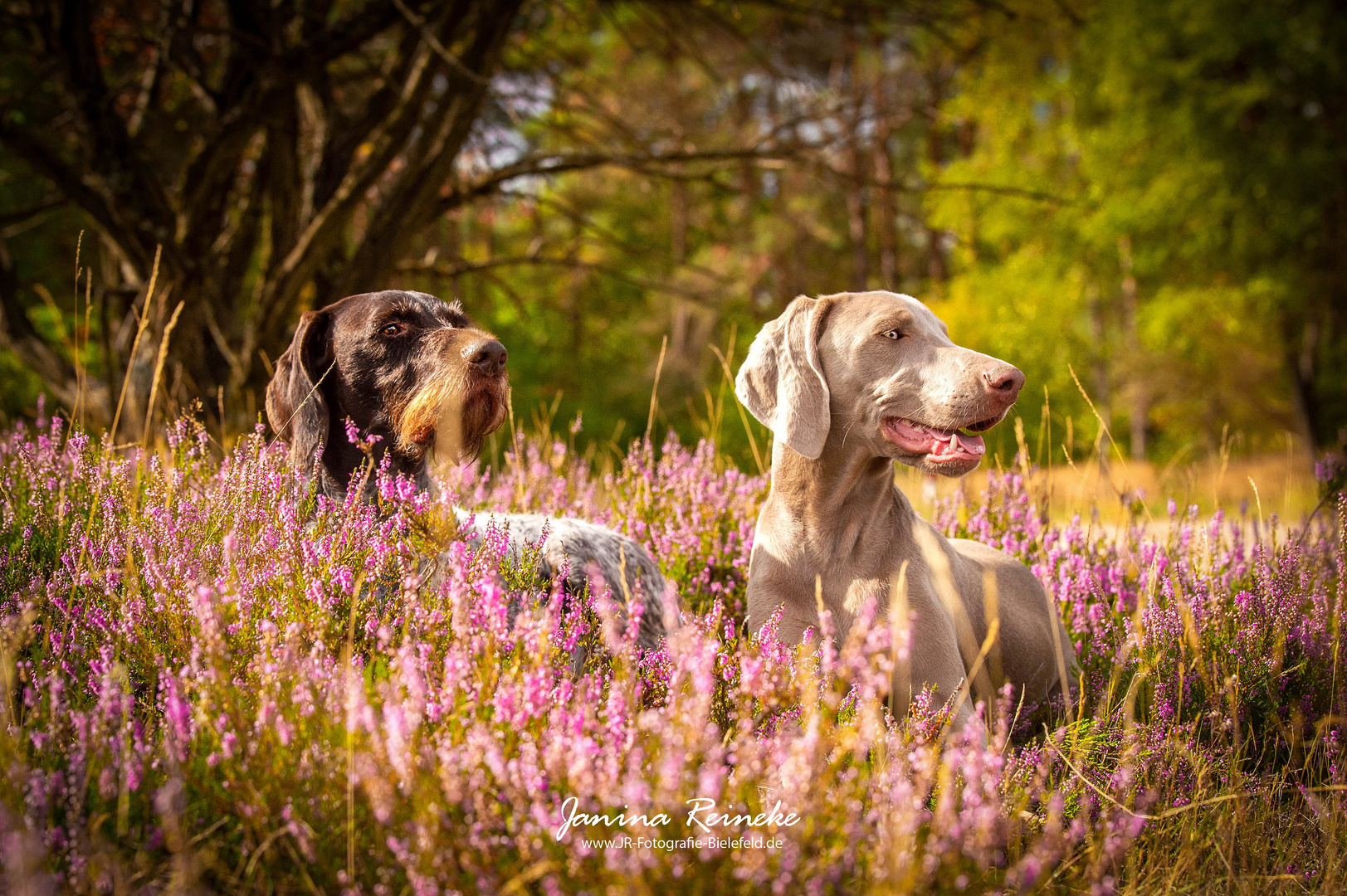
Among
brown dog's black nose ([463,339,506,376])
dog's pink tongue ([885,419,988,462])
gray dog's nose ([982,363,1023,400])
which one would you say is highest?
gray dog's nose ([982,363,1023,400])

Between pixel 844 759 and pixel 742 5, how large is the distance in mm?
8281

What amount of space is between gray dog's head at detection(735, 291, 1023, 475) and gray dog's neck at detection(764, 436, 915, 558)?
2.9 inches

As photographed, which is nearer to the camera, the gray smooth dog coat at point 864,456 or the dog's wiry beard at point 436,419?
the gray smooth dog coat at point 864,456

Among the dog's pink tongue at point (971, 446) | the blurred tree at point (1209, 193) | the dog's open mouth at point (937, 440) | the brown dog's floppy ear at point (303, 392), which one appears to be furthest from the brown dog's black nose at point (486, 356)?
the blurred tree at point (1209, 193)

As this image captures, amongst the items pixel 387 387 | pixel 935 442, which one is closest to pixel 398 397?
pixel 387 387

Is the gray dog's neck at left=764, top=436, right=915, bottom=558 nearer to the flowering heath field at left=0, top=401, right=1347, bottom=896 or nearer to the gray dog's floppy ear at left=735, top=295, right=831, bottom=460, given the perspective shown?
the gray dog's floppy ear at left=735, top=295, right=831, bottom=460

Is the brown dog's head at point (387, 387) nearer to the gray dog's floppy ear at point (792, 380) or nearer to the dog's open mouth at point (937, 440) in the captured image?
the gray dog's floppy ear at point (792, 380)

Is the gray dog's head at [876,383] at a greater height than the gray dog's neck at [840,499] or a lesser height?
greater

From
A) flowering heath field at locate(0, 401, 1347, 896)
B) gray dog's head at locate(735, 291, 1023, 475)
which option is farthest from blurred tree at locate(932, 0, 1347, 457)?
flowering heath field at locate(0, 401, 1347, 896)

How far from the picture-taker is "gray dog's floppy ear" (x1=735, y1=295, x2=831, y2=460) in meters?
2.90

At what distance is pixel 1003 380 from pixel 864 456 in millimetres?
561

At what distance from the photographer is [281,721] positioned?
1.75m

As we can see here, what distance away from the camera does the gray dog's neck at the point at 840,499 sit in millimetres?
2945

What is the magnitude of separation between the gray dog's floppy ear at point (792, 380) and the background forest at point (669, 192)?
161 centimetres
